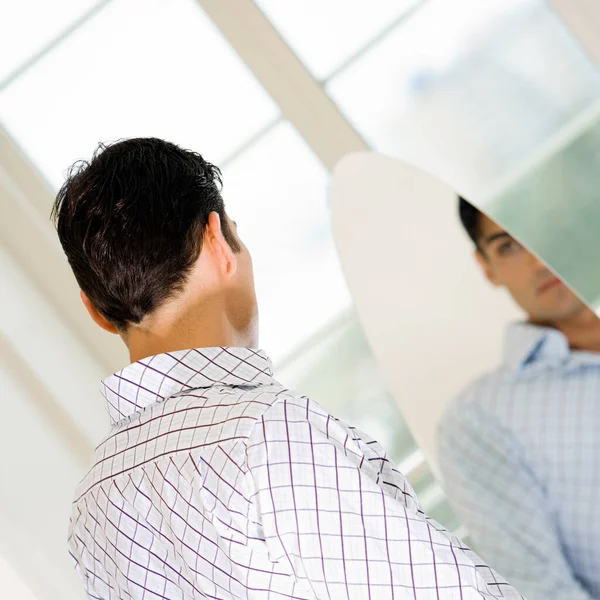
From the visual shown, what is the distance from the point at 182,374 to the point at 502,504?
863mm

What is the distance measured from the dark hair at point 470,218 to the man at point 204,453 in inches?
28.8

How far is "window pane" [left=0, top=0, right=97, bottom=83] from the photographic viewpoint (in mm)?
1793

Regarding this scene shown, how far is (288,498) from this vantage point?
55 cm

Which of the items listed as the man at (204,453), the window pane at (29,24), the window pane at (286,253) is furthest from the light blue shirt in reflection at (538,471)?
the window pane at (29,24)

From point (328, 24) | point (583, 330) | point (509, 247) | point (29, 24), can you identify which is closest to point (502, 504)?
point (583, 330)

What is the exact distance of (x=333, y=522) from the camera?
560 mm

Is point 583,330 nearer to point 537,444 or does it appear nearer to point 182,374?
point 537,444

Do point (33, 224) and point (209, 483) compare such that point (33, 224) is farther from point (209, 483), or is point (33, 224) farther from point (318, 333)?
point (209, 483)

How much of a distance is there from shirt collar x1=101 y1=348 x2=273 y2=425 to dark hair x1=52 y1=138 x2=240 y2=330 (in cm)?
6

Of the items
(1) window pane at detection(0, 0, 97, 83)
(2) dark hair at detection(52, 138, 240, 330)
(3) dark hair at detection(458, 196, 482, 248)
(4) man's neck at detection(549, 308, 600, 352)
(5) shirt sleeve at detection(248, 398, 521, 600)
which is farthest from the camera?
(1) window pane at detection(0, 0, 97, 83)

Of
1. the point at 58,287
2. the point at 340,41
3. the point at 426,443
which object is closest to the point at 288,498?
the point at 426,443

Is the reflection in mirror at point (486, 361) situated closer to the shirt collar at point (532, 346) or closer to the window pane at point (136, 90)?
the shirt collar at point (532, 346)

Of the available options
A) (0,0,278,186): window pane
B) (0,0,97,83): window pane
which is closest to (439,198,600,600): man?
(0,0,278,186): window pane

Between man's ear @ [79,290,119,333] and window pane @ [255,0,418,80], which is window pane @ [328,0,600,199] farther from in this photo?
man's ear @ [79,290,119,333]
